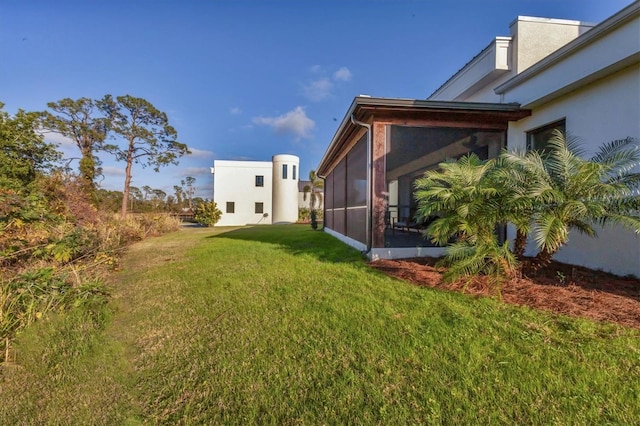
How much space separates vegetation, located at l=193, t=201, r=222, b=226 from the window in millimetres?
24380

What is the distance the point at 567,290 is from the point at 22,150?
17.9 metres

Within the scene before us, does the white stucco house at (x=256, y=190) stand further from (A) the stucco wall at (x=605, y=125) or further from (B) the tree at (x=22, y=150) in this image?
(A) the stucco wall at (x=605, y=125)

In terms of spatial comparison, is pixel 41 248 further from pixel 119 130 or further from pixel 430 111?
pixel 119 130

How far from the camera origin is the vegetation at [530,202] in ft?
11.6

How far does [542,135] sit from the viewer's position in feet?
19.9

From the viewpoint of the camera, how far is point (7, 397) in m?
2.21

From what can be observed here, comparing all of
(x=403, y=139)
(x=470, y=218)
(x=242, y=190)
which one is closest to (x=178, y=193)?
(x=242, y=190)

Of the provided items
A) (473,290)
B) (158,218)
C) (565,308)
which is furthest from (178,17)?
(158,218)

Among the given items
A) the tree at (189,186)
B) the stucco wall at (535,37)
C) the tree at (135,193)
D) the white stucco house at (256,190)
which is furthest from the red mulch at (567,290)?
the tree at (189,186)

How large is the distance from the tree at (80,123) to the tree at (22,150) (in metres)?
9.64

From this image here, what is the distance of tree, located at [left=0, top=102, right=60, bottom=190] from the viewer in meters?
10.8

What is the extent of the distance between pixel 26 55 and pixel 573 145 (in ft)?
44.1

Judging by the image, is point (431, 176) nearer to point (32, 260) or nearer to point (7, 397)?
point (7, 397)

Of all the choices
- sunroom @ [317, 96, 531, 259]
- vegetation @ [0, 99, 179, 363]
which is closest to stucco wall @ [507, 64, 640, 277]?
sunroom @ [317, 96, 531, 259]
